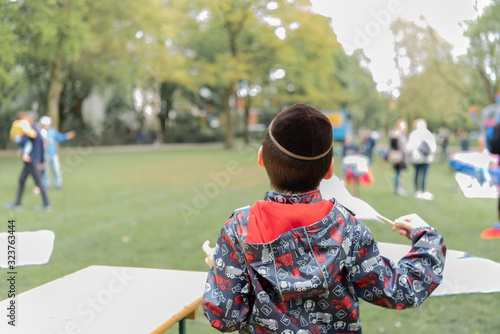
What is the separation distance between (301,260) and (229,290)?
24 cm

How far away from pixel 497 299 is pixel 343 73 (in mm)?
34241

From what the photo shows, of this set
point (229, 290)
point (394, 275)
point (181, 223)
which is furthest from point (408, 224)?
point (181, 223)

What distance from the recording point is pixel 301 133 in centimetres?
144

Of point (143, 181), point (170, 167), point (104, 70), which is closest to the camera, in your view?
point (143, 181)

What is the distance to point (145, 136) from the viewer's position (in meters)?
37.2

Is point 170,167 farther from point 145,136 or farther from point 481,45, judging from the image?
point 145,136

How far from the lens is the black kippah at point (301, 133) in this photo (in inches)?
56.6

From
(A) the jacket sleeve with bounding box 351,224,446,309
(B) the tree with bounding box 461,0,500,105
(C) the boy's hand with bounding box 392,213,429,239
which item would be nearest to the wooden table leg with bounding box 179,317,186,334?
(A) the jacket sleeve with bounding box 351,224,446,309

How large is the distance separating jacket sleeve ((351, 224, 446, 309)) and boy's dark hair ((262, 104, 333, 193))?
244 mm

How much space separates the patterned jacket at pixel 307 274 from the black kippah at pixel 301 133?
0.46 feet

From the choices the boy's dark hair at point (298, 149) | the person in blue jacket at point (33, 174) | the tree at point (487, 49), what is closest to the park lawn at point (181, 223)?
the person in blue jacket at point (33, 174)

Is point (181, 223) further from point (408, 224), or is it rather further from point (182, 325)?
point (408, 224)

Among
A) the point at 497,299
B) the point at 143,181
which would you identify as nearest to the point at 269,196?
the point at 497,299

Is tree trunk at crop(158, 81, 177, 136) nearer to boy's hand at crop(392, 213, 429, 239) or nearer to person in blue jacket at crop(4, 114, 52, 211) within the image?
person in blue jacket at crop(4, 114, 52, 211)
